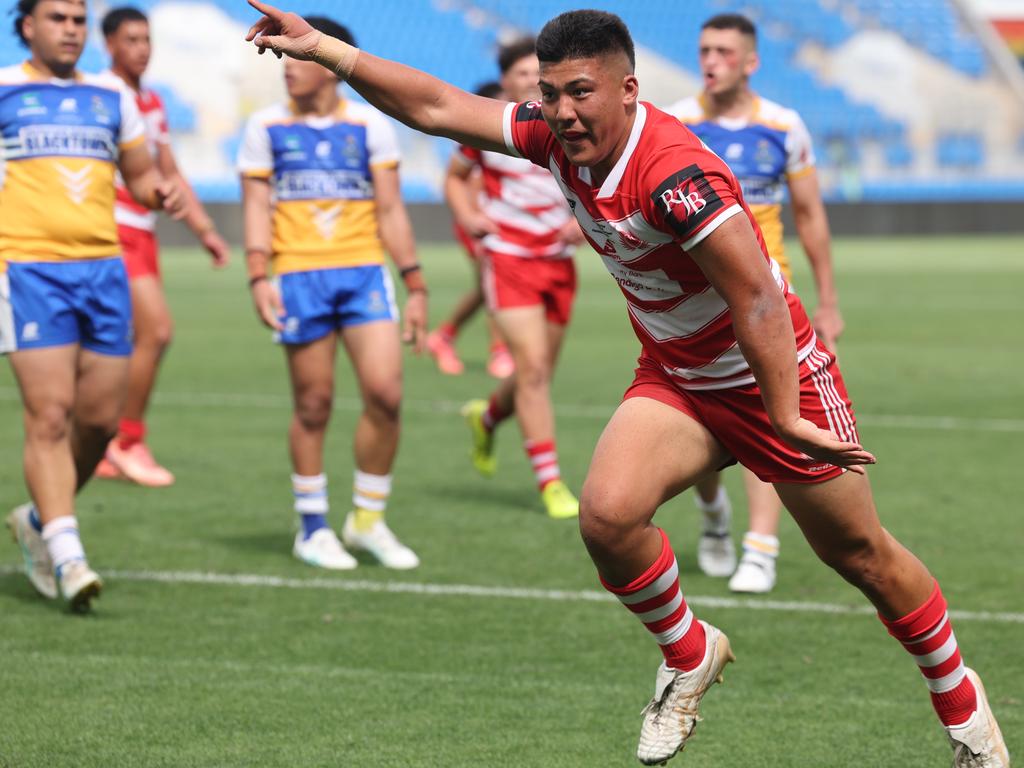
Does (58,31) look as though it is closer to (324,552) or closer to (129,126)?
(129,126)

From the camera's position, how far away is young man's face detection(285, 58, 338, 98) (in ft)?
23.1

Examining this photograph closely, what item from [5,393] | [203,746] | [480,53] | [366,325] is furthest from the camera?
[480,53]

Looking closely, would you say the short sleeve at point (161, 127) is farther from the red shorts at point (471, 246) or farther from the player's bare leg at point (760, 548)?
the player's bare leg at point (760, 548)

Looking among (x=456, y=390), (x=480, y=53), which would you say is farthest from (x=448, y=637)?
(x=480, y=53)

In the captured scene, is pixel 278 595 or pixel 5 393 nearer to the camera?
pixel 278 595

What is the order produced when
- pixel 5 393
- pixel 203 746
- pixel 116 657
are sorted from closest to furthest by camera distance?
pixel 203 746
pixel 116 657
pixel 5 393

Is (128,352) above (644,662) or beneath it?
above

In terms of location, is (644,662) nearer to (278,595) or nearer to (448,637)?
(448,637)

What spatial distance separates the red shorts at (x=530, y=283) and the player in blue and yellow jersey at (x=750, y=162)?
185 centimetres

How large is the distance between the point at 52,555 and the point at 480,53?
39.8 metres

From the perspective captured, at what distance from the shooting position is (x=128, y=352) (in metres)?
6.52

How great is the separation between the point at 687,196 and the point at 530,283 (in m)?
4.97

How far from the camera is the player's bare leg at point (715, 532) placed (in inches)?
272

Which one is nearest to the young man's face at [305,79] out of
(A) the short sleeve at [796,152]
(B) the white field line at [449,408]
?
(A) the short sleeve at [796,152]
